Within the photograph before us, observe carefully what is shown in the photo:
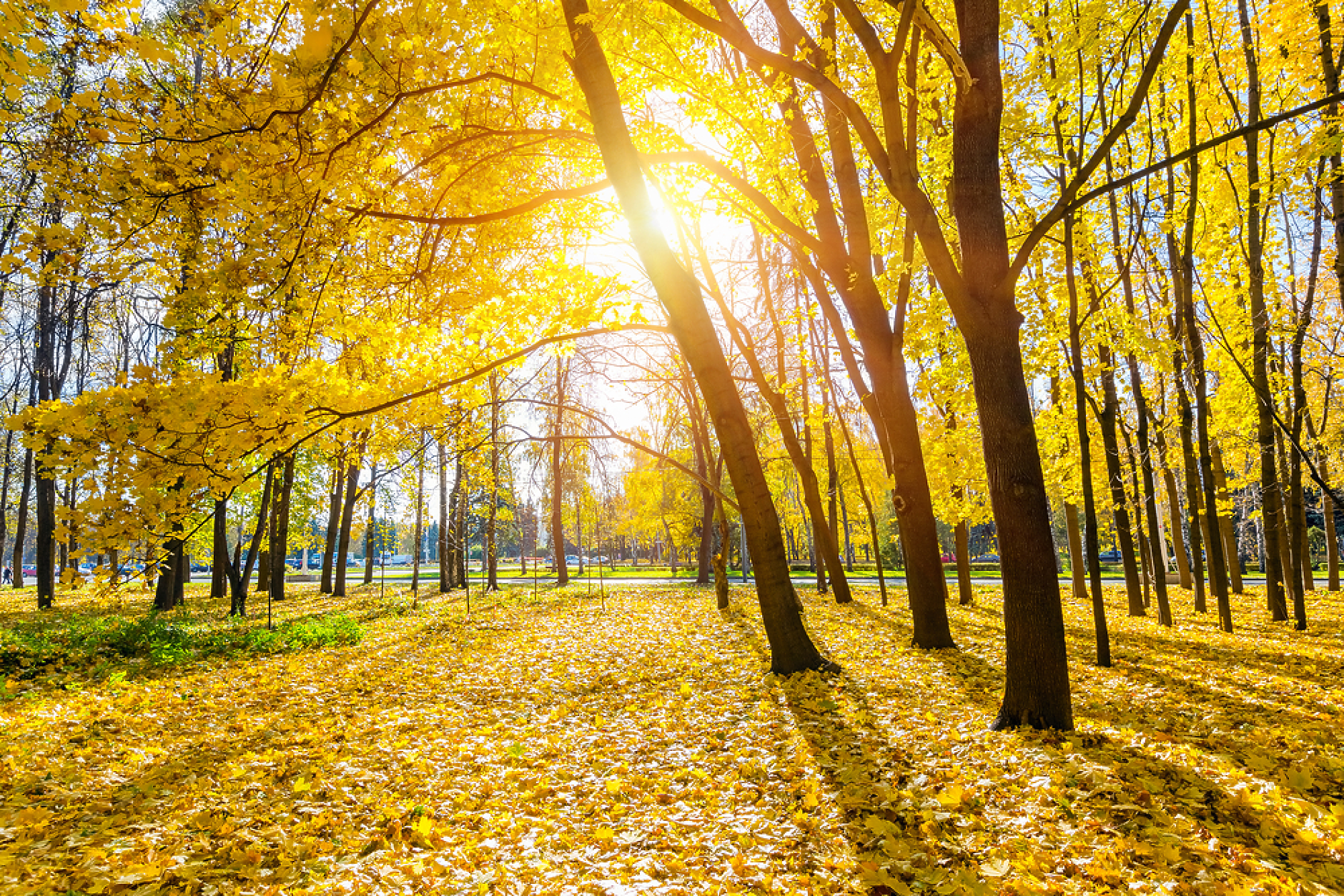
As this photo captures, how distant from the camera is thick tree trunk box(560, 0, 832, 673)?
567cm

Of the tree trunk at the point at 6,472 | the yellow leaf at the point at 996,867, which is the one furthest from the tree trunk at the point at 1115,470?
the tree trunk at the point at 6,472

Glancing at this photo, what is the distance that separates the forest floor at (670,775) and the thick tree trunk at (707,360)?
1.98ft

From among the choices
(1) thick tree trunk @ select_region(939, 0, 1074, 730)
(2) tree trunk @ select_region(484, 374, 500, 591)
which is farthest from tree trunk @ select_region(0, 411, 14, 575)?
(1) thick tree trunk @ select_region(939, 0, 1074, 730)

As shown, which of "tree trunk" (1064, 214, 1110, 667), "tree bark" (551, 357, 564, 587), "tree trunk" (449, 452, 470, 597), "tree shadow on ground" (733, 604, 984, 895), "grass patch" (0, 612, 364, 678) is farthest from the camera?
"tree trunk" (449, 452, 470, 597)

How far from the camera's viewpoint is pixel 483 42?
563 centimetres

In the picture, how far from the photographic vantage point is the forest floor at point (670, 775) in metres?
2.67

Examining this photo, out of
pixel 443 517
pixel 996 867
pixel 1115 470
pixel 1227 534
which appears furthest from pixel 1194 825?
pixel 443 517

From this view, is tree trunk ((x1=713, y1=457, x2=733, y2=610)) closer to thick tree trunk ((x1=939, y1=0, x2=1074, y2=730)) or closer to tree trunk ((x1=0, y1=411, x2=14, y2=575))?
thick tree trunk ((x1=939, y1=0, x2=1074, y2=730))

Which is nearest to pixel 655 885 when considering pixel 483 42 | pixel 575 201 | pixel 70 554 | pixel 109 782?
pixel 109 782

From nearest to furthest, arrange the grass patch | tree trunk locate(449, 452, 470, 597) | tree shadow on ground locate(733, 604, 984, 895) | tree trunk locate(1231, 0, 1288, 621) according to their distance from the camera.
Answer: tree shadow on ground locate(733, 604, 984, 895), the grass patch, tree trunk locate(1231, 0, 1288, 621), tree trunk locate(449, 452, 470, 597)

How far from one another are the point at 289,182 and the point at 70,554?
3011mm

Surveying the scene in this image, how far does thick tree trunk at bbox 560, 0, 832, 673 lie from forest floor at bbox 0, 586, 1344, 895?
1.98ft

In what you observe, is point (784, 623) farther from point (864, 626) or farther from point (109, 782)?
point (109, 782)

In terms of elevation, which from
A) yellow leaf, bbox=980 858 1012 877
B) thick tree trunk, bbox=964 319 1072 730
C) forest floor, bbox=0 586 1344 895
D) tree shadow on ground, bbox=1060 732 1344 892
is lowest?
forest floor, bbox=0 586 1344 895
